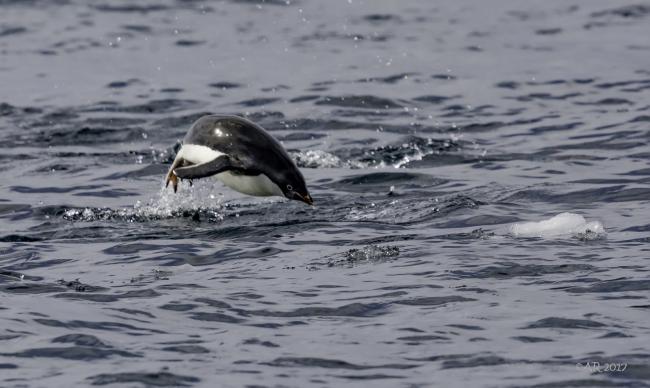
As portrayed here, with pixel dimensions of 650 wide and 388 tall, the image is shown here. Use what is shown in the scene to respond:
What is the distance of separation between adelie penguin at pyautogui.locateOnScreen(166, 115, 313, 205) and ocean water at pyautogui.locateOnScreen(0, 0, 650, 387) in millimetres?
392

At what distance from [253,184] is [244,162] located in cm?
23

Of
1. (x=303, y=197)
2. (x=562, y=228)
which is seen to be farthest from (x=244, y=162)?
(x=562, y=228)

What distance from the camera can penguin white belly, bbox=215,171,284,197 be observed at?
44.5 ft

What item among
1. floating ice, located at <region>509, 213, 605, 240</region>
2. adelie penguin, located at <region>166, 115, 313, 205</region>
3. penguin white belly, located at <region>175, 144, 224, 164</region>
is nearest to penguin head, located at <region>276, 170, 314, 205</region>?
adelie penguin, located at <region>166, 115, 313, 205</region>

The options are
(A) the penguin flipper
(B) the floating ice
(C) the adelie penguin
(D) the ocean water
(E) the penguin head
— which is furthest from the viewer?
(E) the penguin head

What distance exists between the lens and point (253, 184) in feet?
44.6

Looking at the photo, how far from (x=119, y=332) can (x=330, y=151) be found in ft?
27.5

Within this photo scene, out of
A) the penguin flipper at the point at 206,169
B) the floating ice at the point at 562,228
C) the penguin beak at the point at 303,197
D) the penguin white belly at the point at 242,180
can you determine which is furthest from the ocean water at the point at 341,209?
the penguin flipper at the point at 206,169

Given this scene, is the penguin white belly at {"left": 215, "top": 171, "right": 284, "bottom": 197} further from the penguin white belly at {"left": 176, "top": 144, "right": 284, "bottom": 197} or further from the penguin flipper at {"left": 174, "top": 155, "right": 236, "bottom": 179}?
the penguin flipper at {"left": 174, "top": 155, "right": 236, "bottom": 179}

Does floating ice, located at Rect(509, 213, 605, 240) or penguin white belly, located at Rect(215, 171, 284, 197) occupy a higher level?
penguin white belly, located at Rect(215, 171, 284, 197)

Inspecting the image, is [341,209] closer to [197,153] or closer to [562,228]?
[197,153]

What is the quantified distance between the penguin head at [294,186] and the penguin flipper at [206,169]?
477 millimetres

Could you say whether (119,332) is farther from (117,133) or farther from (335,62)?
(335,62)

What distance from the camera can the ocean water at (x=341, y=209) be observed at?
9.47 m
